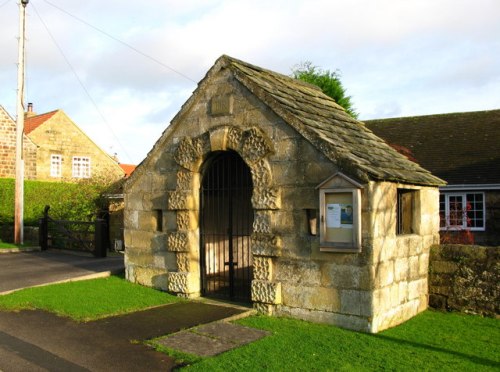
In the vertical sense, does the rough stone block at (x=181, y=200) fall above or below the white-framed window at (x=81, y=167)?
below

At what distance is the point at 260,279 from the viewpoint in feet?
26.9

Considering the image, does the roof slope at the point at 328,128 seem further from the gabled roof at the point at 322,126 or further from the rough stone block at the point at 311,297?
the rough stone block at the point at 311,297

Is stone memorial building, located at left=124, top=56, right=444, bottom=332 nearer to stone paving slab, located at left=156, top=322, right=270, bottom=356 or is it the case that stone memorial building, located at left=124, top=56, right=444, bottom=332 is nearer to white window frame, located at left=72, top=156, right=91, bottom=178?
stone paving slab, located at left=156, top=322, right=270, bottom=356

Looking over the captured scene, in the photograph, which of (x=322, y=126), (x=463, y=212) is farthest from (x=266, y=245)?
(x=463, y=212)

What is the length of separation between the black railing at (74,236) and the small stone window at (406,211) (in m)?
9.97

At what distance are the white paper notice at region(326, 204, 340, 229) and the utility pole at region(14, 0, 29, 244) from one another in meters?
15.1

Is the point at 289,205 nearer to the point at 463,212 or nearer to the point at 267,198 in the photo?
the point at 267,198

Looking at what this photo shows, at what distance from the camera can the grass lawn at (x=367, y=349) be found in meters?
5.74

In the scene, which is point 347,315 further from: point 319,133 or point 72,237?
point 72,237

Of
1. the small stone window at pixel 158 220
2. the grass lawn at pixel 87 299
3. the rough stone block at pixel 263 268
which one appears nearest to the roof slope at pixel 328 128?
the rough stone block at pixel 263 268

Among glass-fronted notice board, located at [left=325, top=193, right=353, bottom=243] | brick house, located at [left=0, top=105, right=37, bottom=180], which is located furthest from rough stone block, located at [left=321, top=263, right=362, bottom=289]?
brick house, located at [left=0, top=105, right=37, bottom=180]

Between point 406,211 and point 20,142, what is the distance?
51.5ft

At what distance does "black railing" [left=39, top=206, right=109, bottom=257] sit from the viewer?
15.7 meters

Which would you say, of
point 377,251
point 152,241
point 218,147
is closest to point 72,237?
point 152,241
